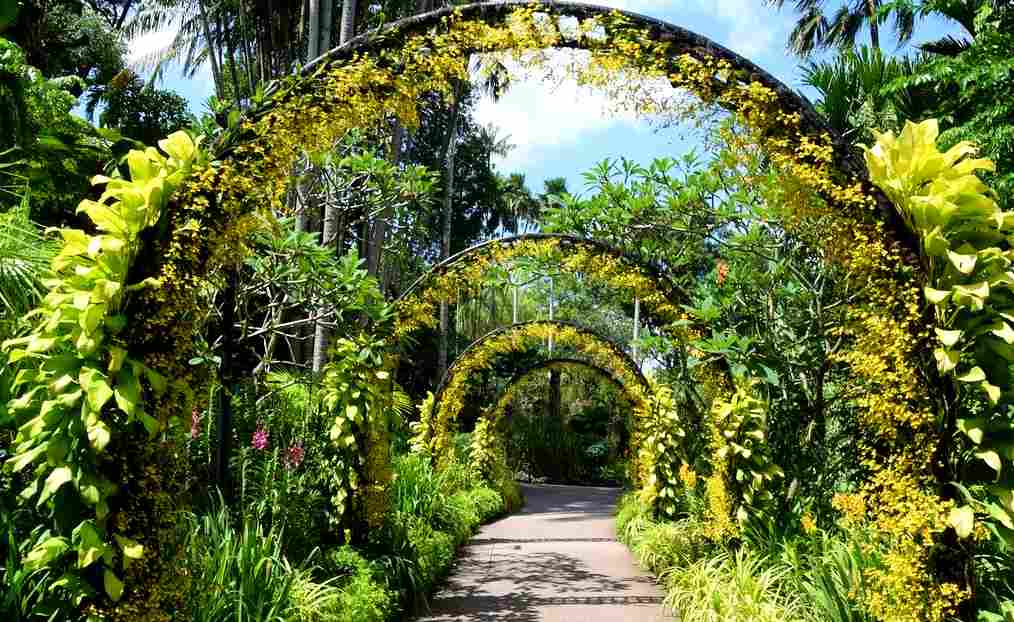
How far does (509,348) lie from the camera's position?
10570mm

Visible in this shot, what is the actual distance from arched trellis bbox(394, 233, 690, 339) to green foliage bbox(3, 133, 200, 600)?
312 cm

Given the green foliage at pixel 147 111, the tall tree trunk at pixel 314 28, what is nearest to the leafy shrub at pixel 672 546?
the tall tree trunk at pixel 314 28

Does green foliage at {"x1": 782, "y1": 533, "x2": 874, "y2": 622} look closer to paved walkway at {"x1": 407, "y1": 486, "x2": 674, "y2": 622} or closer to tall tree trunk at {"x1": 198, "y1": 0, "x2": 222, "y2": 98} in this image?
paved walkway at {"x1": 407, "y1": 486, "x2": 674, "y2": 622}

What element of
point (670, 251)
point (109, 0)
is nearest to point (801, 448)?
point (670, 251)

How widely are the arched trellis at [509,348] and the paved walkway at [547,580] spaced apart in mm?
1616

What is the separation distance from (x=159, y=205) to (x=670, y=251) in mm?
5250

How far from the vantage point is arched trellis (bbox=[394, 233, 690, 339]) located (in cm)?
607

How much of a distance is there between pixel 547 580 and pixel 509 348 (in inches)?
177

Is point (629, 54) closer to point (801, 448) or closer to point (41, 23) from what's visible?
point (801, 448)

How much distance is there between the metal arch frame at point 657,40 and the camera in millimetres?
3115

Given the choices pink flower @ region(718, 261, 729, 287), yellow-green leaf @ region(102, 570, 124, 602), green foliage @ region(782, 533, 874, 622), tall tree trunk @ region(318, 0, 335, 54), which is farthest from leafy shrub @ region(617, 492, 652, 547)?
tall tree trunk @ region(318, 0, 335, 54)

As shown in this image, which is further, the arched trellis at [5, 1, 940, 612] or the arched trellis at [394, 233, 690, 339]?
the arched trellis at [394, 233, 690, 339]

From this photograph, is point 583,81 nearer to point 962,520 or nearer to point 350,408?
point 962,520

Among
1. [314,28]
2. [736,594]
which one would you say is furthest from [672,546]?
[314,28]
